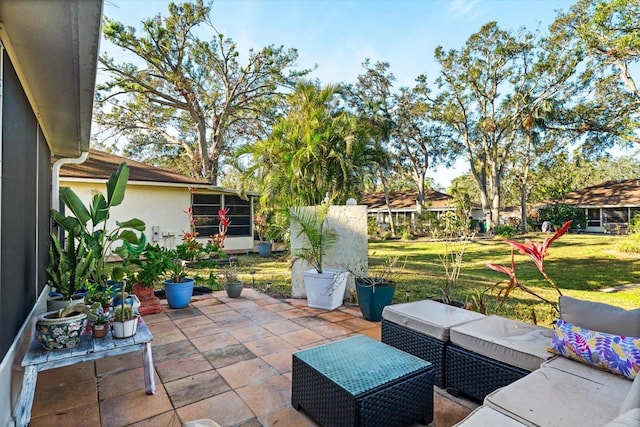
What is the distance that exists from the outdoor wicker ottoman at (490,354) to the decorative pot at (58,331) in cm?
307

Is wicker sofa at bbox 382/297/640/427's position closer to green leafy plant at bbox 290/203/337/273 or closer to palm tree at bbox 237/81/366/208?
green leafy plant at bbox 290/203/337/273

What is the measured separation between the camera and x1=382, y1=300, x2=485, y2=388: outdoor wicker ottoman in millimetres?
2822

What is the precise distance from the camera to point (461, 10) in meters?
8.35

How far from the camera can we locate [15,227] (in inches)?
101

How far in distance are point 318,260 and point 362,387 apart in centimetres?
362

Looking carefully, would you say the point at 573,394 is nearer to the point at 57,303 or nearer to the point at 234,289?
the point at 57,303

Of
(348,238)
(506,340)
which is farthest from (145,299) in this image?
(506,340)

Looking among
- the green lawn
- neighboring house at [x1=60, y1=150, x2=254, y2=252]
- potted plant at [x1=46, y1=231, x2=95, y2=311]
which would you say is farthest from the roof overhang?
neighboring house at [x1=60, y1=150, x2=254, y2=252]

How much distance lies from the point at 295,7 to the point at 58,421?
9162 millimetres

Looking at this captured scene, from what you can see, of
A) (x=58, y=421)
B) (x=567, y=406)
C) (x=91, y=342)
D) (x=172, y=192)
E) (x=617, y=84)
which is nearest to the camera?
(x=567, y=406)

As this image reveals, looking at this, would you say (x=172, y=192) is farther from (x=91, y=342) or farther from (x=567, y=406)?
(x=567, y=406)

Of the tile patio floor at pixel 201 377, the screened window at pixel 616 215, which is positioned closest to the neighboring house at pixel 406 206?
the screened window at pixel 616 215

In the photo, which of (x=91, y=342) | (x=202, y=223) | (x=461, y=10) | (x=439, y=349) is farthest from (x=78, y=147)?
(x=461, y=10)

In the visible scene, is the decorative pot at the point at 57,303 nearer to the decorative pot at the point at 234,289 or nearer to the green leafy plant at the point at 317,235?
the decorative pot at the point at 234,289
